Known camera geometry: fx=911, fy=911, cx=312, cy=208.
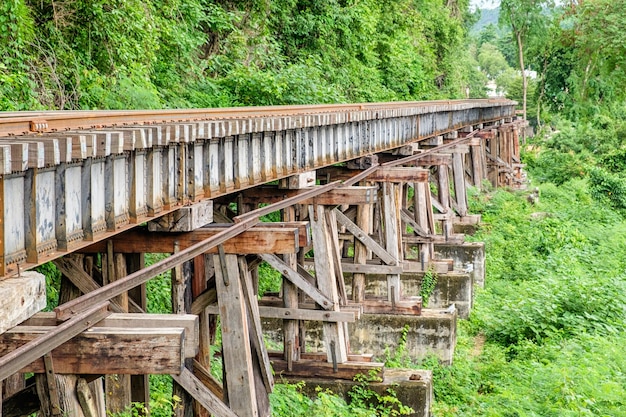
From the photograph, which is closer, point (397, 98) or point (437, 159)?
point (437, 159)

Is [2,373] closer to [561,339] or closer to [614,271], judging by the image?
[561,339]

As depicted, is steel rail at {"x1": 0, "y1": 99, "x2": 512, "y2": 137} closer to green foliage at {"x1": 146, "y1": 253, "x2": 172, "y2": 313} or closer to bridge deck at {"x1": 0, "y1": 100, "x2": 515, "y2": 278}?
bridge deck at {"x1": 0, "y1": 100, "x2": 515, "y2": 278}

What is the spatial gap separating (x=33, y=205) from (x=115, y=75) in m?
7.59

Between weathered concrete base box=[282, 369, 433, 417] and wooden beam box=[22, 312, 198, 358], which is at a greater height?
wooden beam box=[22, 312, 198, 358]

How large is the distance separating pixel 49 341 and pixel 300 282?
6218mm

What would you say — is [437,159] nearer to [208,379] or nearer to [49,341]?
[208,379]

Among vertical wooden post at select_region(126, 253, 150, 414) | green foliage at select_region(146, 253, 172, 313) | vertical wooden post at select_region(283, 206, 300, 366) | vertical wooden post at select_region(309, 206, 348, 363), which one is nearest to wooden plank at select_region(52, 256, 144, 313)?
vertical wooden post at select_region(126, 253, 150, 414)

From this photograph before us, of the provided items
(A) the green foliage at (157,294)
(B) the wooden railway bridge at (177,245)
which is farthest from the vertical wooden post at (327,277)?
(A) the green foliage at (157,294)

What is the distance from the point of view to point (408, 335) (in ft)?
44.9

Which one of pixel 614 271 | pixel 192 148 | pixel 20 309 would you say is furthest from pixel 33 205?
pixel 614 271

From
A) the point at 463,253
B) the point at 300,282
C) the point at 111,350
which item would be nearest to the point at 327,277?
the point at 300,282

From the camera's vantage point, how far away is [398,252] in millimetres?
14766

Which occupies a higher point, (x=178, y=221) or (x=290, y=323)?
(x=178, y=221)

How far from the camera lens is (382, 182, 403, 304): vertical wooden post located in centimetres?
1390
